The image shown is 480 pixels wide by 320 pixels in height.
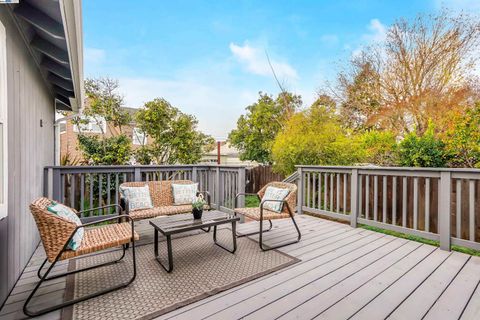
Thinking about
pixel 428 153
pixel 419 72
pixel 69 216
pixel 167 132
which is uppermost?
pixel 419 72

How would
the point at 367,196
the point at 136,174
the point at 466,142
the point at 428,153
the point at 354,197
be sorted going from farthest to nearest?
1. the point at 428,153
2. the point at 466,142
3. the point at 136,174
4. the point at 354,197
5. the point at 367,196

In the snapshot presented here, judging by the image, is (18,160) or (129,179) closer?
(18,160)

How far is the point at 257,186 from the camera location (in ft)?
31.1

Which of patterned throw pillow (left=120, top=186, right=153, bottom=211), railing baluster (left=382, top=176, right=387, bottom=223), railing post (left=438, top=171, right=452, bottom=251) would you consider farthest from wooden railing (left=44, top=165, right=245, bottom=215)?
railing post (left=438, top=171, right=452, bottom=251)

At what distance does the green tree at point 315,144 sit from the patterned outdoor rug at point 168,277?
346 cm

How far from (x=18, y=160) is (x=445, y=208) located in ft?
15.8

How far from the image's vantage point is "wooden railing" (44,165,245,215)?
153 inches

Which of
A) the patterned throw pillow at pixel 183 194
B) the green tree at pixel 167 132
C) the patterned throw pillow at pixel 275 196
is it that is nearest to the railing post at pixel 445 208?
the patterned throw pillow at pixel 275 196

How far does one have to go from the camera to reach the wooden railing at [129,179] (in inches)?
153

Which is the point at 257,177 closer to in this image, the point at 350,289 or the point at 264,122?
the point at 264,122

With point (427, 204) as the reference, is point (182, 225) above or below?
below

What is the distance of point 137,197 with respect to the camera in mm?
3730

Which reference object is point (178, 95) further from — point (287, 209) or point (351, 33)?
point (287, 209)

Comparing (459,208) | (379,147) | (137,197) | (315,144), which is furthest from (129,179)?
(379,147)
